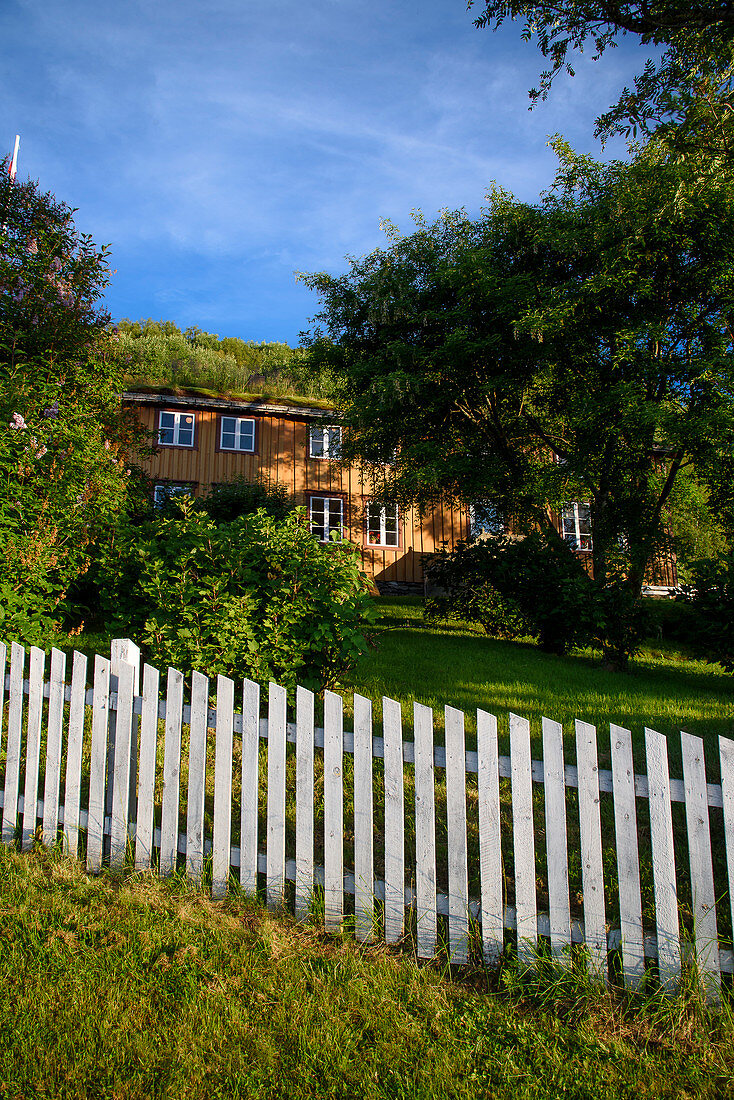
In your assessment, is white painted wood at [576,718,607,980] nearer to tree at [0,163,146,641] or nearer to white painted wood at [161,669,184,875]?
white painted wood at [161,669,184,875]

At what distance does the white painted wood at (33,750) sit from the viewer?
13.7 ft

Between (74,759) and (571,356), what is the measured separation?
42.6 ft

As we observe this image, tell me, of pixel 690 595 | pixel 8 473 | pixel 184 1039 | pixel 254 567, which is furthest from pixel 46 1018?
pixel 690 595

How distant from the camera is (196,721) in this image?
3732mm

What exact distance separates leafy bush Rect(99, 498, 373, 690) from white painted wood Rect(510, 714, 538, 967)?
2.63m

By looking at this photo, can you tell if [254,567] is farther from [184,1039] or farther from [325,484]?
[325,484]

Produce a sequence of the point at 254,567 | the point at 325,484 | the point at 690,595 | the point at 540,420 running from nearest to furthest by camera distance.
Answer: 1. the point at 254,567
2. the point at 690,595
3. the point at 540,420
4. the point at 325,484

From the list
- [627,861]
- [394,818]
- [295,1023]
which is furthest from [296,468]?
[295,1023]

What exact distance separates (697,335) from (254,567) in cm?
1112

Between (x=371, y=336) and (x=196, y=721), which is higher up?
(x=371, y=336)

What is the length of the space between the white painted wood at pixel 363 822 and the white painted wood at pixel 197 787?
916 millimetres

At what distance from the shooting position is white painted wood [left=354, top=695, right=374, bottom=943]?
3248mm

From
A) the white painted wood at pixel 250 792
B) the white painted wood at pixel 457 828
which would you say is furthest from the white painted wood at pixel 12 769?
the white painted wood at pixel 457 828


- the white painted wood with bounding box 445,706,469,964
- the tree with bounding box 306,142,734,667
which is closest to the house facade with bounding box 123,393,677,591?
the tree with bounding box 306,142,734,667
